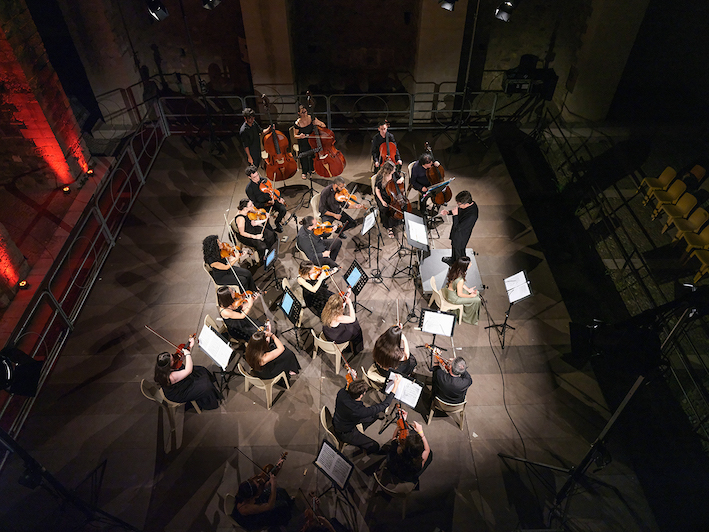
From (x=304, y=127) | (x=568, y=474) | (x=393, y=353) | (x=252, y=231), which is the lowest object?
(x=568, y=474)

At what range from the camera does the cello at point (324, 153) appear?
7340 mm

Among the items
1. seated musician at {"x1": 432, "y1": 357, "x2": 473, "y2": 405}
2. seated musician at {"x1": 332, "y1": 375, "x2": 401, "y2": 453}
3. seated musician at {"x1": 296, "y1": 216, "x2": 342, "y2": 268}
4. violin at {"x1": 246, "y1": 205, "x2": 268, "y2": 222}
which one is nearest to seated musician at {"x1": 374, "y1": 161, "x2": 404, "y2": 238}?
seated musician at {"x1": 296, "y1": 216, "x2": 342, "y2": 268}

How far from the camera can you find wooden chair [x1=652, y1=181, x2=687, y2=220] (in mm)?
7424

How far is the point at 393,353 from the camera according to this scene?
477cm

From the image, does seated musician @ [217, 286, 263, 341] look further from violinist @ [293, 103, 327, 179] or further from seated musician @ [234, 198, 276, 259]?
violinist @ [293, 103, 327, 179]

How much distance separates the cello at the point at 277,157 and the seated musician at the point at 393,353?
364cm

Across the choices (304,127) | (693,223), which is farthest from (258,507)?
(693,223)

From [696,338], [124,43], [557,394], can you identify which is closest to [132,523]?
[557,394]

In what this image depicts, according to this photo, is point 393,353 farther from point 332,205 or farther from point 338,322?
point 332,205

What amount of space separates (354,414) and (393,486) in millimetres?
744

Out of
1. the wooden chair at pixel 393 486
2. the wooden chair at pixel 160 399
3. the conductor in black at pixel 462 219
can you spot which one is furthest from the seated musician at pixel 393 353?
the wooden chair at pixel 160 399

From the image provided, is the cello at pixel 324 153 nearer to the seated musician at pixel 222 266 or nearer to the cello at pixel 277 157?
the cello at pixel 277 157

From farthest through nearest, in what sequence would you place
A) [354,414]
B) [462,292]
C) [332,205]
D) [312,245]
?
[332,205], [312,245], [462,292], [354,414]

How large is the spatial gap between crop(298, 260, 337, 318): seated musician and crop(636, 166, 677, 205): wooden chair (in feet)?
17.9
